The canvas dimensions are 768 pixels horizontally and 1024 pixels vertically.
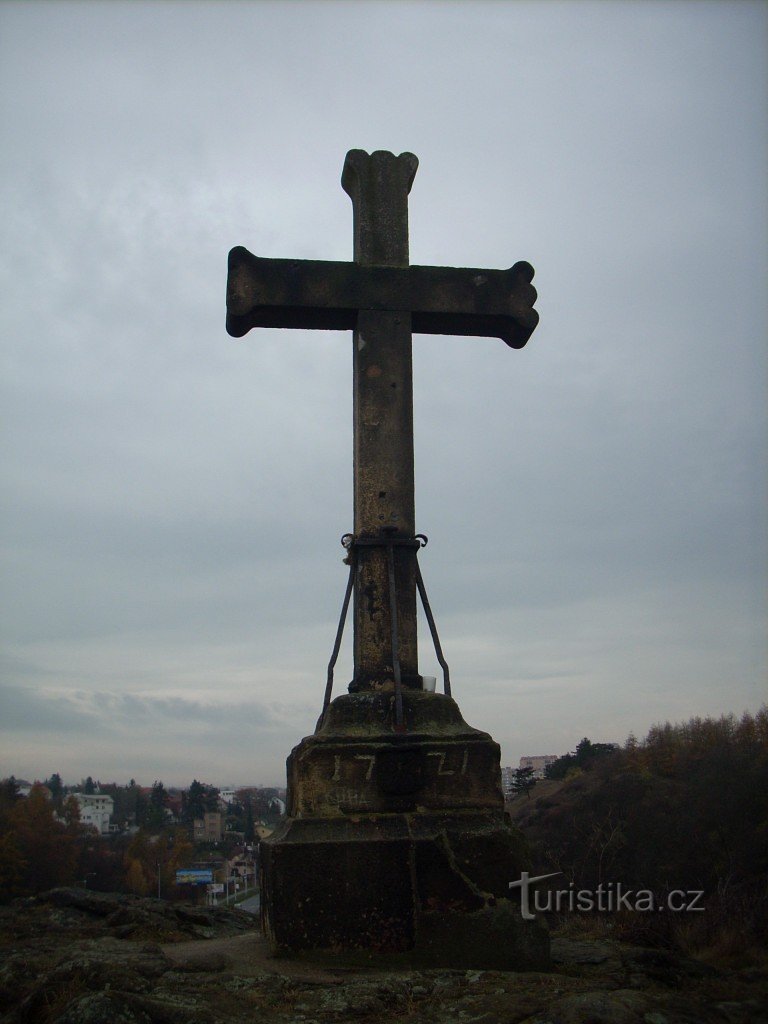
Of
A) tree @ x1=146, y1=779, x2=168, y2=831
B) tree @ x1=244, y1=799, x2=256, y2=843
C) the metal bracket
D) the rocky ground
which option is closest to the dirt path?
the rocky ground

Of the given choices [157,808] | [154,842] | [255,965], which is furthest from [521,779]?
[157,808]

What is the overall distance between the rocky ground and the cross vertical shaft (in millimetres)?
1658

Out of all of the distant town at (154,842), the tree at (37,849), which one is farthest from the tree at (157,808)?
the tree at (37,849)

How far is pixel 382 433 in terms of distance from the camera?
5586 millimetres

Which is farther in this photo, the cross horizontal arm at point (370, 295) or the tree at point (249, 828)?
the tree at point (249, 828)

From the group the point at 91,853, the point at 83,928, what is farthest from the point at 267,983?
the point at 91,853

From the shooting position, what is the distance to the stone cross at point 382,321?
5.33 metres

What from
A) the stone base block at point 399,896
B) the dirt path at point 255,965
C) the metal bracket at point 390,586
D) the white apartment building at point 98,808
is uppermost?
the metal bracket at point 390,586

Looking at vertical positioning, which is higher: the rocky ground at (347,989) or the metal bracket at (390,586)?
the metal bracket at (390,586)

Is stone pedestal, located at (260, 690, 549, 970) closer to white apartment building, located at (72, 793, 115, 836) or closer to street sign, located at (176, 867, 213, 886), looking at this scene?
street sign, located at (176, 867, 213, 886)

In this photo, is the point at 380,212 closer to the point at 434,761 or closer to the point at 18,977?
the point at 434,761

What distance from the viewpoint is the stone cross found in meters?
5.33

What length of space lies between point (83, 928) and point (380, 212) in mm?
5207

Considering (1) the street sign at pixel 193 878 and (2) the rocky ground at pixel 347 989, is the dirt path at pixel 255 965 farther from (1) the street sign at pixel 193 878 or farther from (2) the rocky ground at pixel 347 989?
(1) the street sign at pixel 193 878
